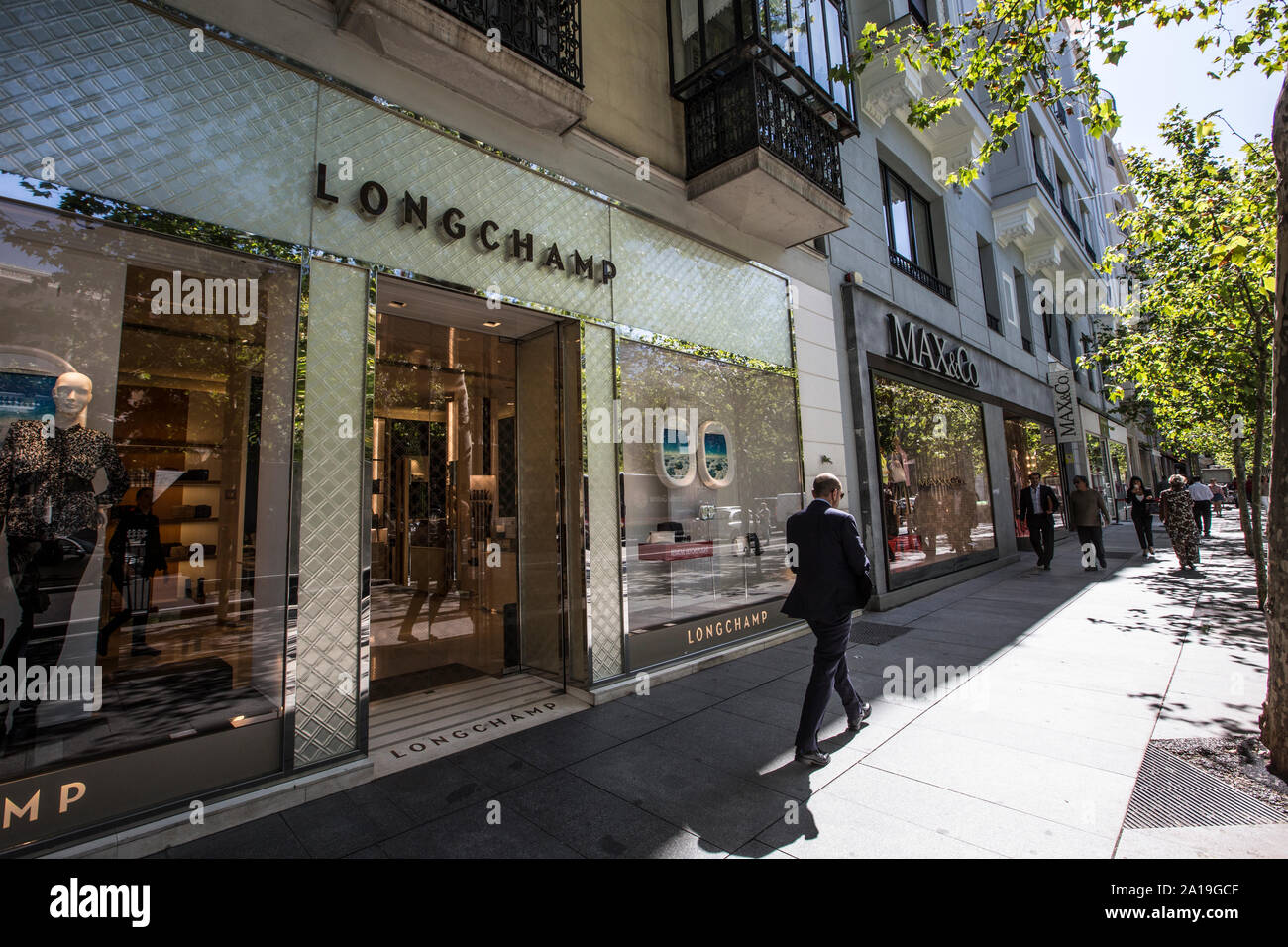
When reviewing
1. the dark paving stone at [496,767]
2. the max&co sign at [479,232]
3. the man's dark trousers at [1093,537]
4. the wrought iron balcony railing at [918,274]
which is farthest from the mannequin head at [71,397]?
the man's dark trousers at [1093,537]

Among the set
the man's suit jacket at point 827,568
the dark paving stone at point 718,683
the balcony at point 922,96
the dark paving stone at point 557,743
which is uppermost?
the balcony at point 922,96

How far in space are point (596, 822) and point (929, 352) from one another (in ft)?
36.0

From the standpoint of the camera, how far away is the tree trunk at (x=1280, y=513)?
3.51 metres

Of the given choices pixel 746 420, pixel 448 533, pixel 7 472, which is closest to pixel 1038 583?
pixel 746 420

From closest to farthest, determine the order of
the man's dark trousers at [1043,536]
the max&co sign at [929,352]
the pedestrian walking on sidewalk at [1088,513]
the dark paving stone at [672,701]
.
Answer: the dark paving stone at [672,701], the max&co sign at [929,352], the pedestrian walking on sidewalk at [1088,513], the man's dark trousers at [1043,536]

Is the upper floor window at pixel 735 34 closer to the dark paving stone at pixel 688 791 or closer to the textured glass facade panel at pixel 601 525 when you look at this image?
the textured glass facade panel at pixel 601 525

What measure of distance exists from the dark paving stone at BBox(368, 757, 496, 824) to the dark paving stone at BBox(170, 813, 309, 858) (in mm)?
554

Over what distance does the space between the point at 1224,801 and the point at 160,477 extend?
263 inches

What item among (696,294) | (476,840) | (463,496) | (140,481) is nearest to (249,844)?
(476,840)

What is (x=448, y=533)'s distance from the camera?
7188 millimetres

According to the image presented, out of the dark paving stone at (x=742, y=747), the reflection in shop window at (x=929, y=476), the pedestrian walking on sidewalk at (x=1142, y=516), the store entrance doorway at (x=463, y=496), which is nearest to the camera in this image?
the dark paving stone at (x=742, y=747)

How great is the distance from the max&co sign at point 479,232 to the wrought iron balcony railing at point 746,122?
2.34m

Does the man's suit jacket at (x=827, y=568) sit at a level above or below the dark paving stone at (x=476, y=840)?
above
